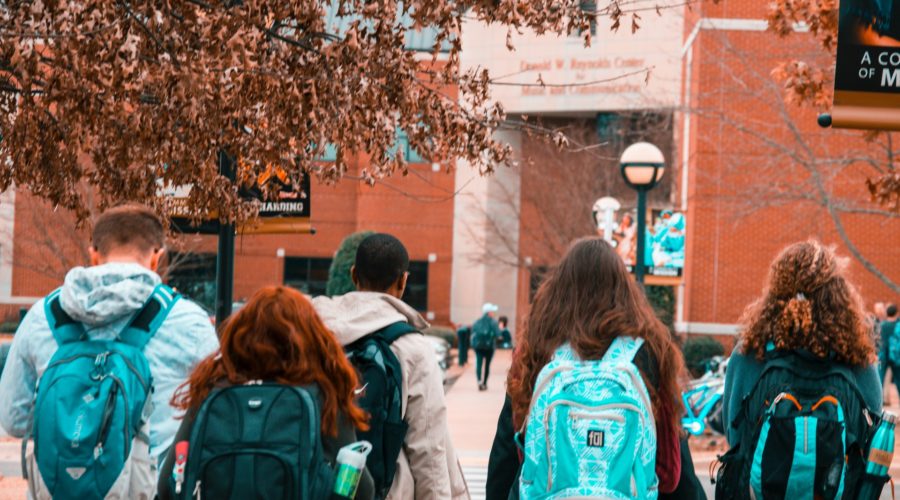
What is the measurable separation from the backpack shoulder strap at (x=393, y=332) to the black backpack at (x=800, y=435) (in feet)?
4.77

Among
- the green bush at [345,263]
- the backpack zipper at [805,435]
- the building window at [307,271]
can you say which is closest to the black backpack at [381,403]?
the backpack zipper at [805,435]

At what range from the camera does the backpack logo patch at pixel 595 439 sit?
4477 millimetres

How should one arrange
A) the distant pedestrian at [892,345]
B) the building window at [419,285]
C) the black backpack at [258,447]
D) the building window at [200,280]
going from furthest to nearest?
the building window at [419,285] < the building window at [200,280] < the distant pedestrian at [892,345] < the black backpack at [258,447]

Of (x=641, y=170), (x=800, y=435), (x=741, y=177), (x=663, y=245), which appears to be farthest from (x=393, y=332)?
(x=741, y=177)

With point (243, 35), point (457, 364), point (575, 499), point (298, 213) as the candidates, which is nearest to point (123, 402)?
point (575, 499)

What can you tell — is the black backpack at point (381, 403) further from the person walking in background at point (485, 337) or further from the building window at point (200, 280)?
the building window at point (200, 280)

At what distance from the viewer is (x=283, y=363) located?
4.31m

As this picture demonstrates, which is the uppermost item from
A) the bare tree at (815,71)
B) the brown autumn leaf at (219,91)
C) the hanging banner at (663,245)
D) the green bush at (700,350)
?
the bare tree at (815,71)

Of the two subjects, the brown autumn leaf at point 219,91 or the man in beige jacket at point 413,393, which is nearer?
the man in beige jacket at point 413,393

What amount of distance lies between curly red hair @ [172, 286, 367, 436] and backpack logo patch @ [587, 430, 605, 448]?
74 cm

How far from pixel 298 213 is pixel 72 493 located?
288 inches

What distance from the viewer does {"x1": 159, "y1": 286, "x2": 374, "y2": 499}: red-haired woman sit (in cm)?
430

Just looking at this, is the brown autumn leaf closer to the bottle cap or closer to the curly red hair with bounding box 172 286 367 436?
the curly red hair with bounding box 172 286 367 436

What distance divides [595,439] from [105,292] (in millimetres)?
1797
